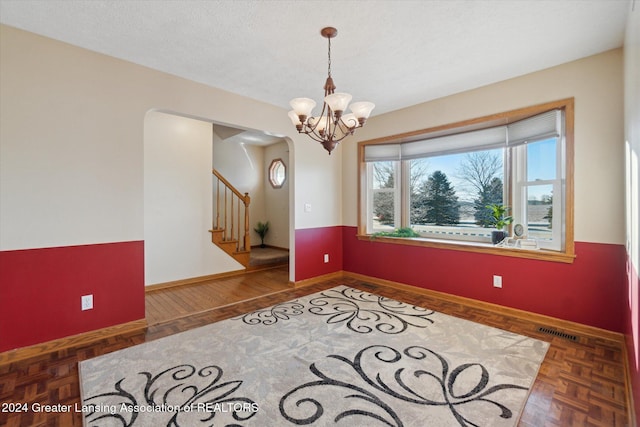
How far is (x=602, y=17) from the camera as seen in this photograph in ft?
6.93

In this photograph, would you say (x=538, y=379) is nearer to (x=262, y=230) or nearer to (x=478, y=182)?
(x=478, y=182)

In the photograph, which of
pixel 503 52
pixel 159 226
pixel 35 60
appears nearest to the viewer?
pixel 35 60

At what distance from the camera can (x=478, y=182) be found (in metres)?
3.76

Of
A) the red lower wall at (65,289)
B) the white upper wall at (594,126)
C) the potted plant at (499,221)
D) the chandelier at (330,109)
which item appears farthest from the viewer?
the potted plant at (499,221)

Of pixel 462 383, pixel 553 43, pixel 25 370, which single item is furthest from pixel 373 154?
pixel 25 370

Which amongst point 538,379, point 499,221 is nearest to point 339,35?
point 499,221

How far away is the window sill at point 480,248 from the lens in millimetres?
2867

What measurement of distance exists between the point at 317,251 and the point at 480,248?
2.26 m

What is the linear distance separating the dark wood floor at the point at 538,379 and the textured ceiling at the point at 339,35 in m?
2.55

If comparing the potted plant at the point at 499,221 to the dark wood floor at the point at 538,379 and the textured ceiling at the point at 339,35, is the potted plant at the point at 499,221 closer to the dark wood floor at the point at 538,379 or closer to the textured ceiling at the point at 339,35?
the dark wood floor at the point at 538,379

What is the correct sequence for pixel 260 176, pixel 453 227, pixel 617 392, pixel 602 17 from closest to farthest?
pixel 617 392, pixel 602 17, pixel 453 227, pixel 260 176

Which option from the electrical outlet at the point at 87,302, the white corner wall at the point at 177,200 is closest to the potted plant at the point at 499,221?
the white corner wall at the point at 177,200

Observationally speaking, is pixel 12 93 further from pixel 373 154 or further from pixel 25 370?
pixel 373 154

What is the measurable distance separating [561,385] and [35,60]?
180 inches
